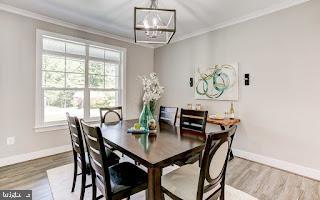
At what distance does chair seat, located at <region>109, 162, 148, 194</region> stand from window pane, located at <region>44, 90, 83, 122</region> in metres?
2.52

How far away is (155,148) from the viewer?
5.07ft

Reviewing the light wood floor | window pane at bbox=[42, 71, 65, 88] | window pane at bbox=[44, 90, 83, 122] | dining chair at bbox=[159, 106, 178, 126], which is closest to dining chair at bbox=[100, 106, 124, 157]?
dining chair at bbox=[159, 106, 178, 126]

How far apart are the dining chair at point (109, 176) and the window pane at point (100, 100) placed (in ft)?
8.82

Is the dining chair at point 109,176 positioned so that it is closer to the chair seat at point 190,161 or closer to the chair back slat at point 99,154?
the chair back slat at point 99,154

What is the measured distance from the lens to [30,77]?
3.23 m

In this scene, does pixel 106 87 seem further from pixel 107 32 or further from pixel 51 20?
pixel 51 20

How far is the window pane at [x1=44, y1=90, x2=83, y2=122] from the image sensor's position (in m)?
3.49

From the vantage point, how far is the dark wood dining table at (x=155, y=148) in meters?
1.29

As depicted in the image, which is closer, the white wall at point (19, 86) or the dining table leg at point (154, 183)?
the dining table leg at point (154, 183)

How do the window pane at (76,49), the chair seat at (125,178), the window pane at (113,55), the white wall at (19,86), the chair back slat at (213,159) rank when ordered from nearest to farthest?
the chair back slat at (213,159)
the chair seat at (125,178)
the white wall at (19,86)
the window pane at (76,49)
the window pane at (113,55)

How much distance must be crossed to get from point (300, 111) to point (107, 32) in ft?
13.7

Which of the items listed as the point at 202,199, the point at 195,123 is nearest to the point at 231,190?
the point at 195,123

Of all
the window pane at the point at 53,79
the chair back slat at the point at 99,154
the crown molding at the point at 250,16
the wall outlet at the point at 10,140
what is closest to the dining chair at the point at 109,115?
the window pane at the point at 53,79

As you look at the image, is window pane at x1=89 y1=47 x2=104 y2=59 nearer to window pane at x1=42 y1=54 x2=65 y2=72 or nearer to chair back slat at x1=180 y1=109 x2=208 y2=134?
window pane at x1=42 y1=54 x2=65 y2=72
